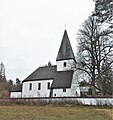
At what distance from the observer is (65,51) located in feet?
155

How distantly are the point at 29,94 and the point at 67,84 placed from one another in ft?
35.0

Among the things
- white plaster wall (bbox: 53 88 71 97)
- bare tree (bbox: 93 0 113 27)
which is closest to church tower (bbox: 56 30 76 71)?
white plaster wall (bbox: 53 88 71 97)

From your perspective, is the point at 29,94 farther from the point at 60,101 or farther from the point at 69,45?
the point at 60,101

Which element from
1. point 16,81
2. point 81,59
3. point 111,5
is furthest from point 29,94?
point 16,81

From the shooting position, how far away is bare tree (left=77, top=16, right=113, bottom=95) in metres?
31.5

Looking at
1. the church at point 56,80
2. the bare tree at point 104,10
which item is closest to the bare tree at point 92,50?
the church at point 56,80

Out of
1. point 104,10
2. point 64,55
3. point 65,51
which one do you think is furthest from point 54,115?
point 65,51

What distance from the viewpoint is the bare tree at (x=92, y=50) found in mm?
31453

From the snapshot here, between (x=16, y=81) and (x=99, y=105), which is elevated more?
(x=16, y=81)

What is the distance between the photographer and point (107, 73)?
29.1 metres

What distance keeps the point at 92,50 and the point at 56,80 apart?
556 inches

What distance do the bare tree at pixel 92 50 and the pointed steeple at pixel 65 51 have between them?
12178 millimetres

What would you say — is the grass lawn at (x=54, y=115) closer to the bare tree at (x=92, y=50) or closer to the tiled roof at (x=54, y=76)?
the bare tree at (x=92, y=50)

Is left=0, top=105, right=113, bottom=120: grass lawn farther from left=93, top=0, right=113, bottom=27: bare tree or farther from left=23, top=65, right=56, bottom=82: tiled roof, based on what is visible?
left=23, top=65, right=56, bottom=82: tiled roof
